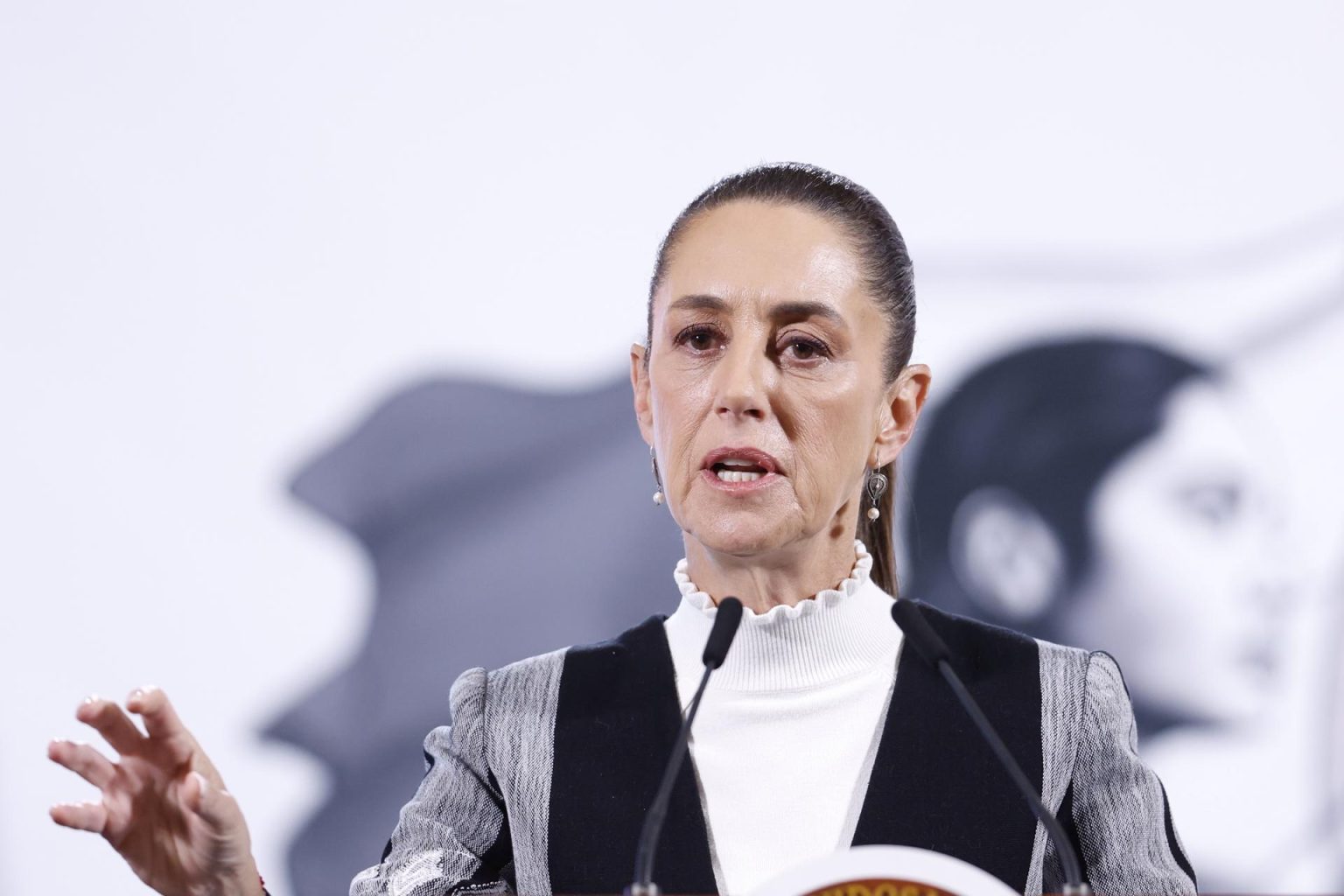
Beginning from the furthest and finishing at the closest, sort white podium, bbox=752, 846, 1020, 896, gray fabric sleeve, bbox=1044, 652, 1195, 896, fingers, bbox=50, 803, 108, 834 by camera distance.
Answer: gray fabric sleeve, bbox=1044, 652, 1195, 896
fingers, bbox=50, 803, 108, 834
white podium, bbox=752, 846, 1020, 896

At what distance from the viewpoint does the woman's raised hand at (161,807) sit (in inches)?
36.4

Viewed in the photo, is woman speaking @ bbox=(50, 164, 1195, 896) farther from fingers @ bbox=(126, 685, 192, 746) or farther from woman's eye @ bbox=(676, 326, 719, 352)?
fingers @ bbox=(126, 685, 192, 746)

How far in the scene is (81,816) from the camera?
0.92m

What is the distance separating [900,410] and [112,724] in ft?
2.66

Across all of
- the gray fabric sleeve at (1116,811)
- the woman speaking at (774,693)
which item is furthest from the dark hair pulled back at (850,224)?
the gray fabric sleeve at (1116,811)

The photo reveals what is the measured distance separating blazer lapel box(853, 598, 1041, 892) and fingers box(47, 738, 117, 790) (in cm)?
62

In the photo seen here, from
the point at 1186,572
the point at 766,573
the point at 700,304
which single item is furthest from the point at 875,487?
the point at 1186,572

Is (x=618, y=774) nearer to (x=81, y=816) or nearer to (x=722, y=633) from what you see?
(x=722, y=633)

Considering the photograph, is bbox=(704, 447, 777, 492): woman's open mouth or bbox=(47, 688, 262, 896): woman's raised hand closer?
bbox=(47, 688, 262, 896): woman's raised hand

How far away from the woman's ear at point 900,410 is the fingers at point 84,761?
76cm

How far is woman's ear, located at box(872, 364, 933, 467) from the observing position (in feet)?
4.53

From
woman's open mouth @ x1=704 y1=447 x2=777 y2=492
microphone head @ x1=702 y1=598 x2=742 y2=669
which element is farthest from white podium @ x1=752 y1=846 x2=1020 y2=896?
woman's open mouth @ x1=704 y1=447 x2=777 y2=492

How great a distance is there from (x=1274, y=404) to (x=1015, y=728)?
867 mm

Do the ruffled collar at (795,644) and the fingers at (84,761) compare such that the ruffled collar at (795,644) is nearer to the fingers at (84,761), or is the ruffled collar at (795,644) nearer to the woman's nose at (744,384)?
the woman's nose at (744,384)
